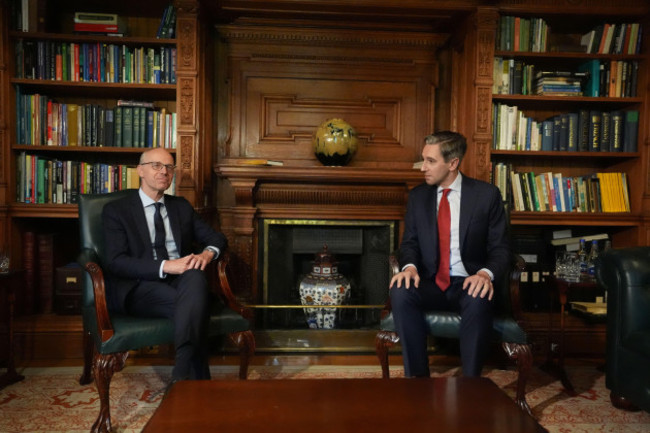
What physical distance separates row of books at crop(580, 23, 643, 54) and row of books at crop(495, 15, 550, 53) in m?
0.34

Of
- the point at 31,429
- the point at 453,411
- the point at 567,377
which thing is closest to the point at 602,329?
the point at 567,377

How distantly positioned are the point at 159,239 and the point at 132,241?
5.1 inches

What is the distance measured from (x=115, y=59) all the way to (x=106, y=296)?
1576mm

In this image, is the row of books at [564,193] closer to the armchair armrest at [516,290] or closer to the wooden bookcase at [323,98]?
the wooden bookcase at [323,98]

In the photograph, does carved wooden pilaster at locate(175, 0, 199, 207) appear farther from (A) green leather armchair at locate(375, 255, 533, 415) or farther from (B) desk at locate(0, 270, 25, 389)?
(A) green leather armchair at locate(375, 255, 533, 415)

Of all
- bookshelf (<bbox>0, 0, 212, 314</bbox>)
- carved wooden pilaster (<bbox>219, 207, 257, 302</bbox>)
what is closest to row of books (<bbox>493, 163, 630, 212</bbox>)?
carved wooden pilaster (<bbox>219, 207, 257, 302</bbox>)

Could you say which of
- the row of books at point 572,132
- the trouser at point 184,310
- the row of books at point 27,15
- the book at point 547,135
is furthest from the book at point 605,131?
the row of books at point 27,15

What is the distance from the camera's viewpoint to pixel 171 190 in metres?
3.39

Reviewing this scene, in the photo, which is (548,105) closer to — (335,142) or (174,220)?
(335,142)

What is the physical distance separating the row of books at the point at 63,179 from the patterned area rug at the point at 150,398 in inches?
39.8

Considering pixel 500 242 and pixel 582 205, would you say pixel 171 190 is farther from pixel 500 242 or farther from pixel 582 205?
pixel 582 205

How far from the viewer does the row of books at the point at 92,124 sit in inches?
128

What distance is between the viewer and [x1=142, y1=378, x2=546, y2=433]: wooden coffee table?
1383 millimetres

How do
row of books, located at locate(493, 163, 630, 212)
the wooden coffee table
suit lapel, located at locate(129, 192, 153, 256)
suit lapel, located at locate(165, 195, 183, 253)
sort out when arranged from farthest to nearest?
row of books, located at locate(493, 163, 630, 212) < suit lapel, located at locate(165, 195, 183, 253) < suit lapel, located at locate(129, 192, 153, 256) < the wooden coffee table
